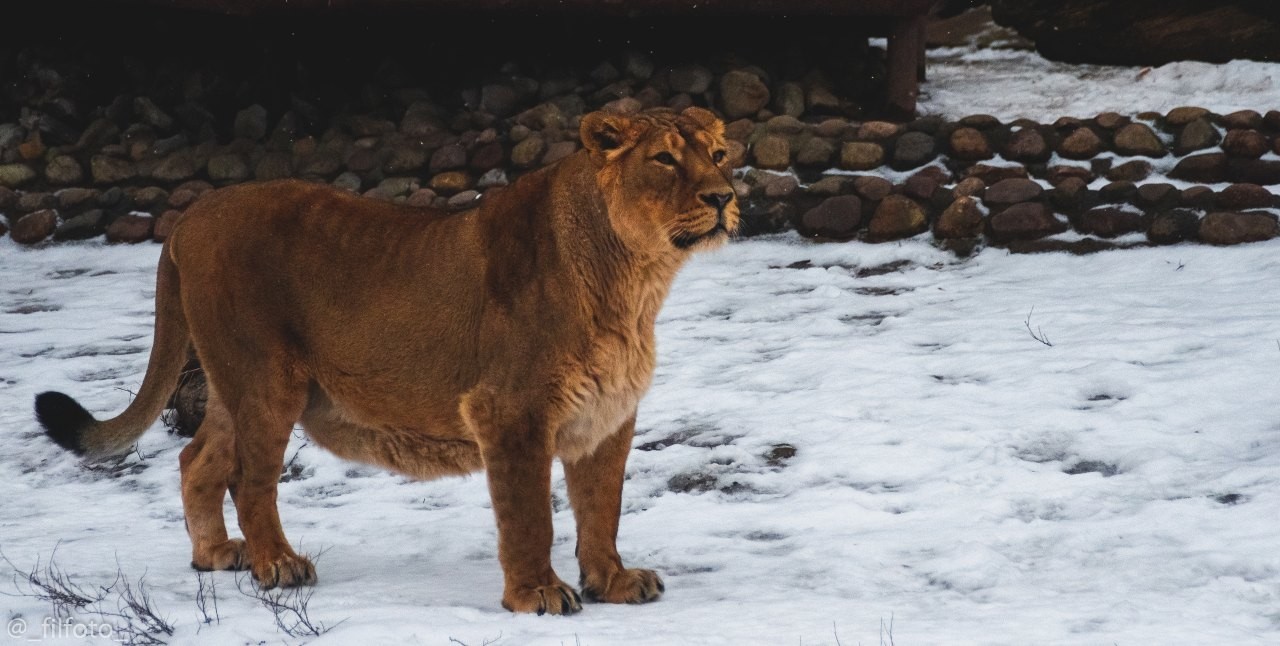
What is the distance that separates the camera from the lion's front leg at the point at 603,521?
4.86 meters

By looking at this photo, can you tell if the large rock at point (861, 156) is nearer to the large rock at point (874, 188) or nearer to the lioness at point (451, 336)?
the large rock at point (874, 188)

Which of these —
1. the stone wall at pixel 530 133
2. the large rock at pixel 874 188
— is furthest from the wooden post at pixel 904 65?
the large rock at pixel 874 188

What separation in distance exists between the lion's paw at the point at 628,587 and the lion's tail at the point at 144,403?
6.08ft

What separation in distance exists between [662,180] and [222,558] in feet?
7.10

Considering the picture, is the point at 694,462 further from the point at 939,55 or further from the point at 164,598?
the point at 939,55

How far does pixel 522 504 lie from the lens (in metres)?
4.63

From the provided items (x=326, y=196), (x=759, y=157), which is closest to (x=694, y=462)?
(x=326, y=196)

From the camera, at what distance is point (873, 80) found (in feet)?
38.6

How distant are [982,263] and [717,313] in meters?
1.82

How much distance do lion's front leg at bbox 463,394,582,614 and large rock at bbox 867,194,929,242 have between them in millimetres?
5559

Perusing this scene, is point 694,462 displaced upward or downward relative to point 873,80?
downward

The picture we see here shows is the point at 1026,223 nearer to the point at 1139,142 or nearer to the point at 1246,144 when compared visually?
the point at 1139,142

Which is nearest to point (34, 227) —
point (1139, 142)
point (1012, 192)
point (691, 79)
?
point (691, 79)

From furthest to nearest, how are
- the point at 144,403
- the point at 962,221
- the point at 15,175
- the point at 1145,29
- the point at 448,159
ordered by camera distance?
the point at 1145,29 < the point at 15,175 < the point at 448,159 < the point at 962,221 < the point at 144,403
